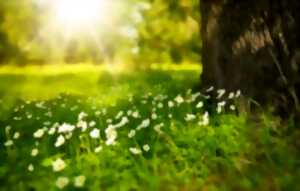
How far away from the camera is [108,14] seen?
30.4 m

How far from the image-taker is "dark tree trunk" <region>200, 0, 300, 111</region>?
16.9ft

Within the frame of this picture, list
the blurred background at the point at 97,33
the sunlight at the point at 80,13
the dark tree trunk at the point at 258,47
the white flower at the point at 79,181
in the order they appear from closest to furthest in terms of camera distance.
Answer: the white flower at the point at 79,181, the dark tree trunk at the point at 258,47, the blurred background at the point at 97,33, the sunlight at the point at 80,13

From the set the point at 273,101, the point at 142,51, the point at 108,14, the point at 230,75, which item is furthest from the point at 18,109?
the point at 108,14

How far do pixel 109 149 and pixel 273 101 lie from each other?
5.17 ft

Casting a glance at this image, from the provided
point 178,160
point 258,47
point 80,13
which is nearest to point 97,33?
point 80,13

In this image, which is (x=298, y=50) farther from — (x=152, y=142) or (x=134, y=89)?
(x=134, y=89)

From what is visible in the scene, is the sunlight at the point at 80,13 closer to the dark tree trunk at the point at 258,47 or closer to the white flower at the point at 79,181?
the dark tree trunk at the point at 258,47

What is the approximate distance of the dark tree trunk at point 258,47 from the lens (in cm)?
515

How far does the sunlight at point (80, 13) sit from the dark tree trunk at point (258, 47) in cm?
2483

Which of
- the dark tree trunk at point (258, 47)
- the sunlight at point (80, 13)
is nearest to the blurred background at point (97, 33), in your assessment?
the sunlight at point (80, 13)

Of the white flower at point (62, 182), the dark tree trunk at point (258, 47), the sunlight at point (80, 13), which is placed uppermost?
the sunlight at point (80, 13)

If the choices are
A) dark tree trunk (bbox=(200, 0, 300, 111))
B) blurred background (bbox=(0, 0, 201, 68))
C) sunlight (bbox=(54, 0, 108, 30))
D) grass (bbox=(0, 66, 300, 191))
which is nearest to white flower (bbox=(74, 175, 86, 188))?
grass (bbox=(0, 66, 300, 191))

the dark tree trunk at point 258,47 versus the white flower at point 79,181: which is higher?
the dark tree trunk at point 258,47

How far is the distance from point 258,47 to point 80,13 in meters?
28.0
